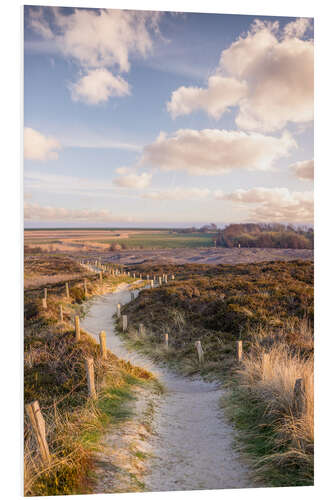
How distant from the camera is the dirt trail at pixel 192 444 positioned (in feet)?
11.8

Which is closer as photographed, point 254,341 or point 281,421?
point 281,421

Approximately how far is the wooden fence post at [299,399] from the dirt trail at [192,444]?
901mm

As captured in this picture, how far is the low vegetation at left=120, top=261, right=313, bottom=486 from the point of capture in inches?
151

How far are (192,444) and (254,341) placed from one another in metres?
4.19

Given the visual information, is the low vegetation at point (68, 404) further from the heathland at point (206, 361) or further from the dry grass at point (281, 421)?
the dry grass at point (281, 421)

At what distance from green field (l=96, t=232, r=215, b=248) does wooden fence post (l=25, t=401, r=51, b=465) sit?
11.9ft

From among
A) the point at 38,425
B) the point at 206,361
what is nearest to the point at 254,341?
the point at 206,361

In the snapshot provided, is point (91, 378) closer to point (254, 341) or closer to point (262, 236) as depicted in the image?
point (262, 236)

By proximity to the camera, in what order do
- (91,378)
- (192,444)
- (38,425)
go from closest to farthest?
(38,425) → (192,444) → (91,378)

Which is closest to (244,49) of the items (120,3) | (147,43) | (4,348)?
(147,43)

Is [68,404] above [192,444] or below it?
above

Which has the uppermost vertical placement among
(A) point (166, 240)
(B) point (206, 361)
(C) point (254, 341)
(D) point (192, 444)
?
(A) point (166, 240)

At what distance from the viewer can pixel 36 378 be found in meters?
5.86

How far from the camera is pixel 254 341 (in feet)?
26.5
